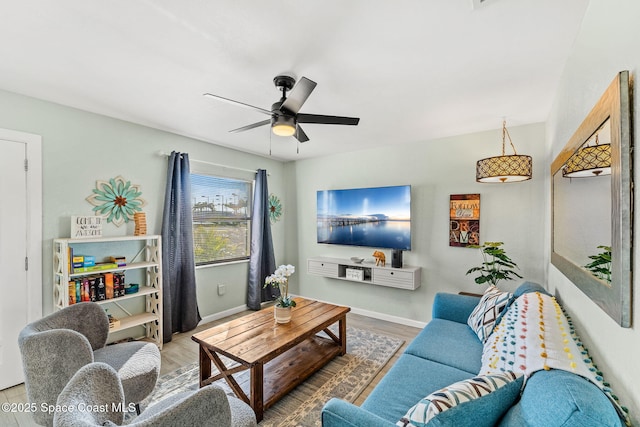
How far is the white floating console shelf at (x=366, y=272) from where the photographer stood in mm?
3479

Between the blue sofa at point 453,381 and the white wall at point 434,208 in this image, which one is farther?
the white wall at point 434,208

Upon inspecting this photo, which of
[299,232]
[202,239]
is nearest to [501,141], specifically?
[299,232]

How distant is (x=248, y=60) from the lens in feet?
6.09

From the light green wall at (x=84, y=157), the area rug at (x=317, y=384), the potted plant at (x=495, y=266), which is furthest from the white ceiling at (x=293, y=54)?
the area rug at (x=317, y=384)

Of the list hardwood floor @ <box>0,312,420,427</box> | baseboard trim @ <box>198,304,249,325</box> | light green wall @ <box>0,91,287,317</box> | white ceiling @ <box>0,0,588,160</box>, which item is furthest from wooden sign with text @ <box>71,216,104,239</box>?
baseboard trim @ <box>198,304,249,325</box>

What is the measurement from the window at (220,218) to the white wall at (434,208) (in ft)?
3.38

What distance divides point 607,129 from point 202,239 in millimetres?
3859

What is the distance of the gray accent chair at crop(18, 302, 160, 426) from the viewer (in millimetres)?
1485

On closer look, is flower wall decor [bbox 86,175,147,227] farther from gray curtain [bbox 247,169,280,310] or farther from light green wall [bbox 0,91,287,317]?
gray curtain [bbox 247,169,280,310]

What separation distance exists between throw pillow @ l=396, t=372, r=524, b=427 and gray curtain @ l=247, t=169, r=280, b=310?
3464 mm

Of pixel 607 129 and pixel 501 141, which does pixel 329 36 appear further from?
pixel 501 141

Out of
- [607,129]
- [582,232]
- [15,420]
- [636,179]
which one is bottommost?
[15,420]

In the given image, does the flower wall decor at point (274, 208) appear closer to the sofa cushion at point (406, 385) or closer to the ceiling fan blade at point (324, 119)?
the ceiling fan blade at point (324, 119)

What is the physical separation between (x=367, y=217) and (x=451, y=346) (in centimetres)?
214
